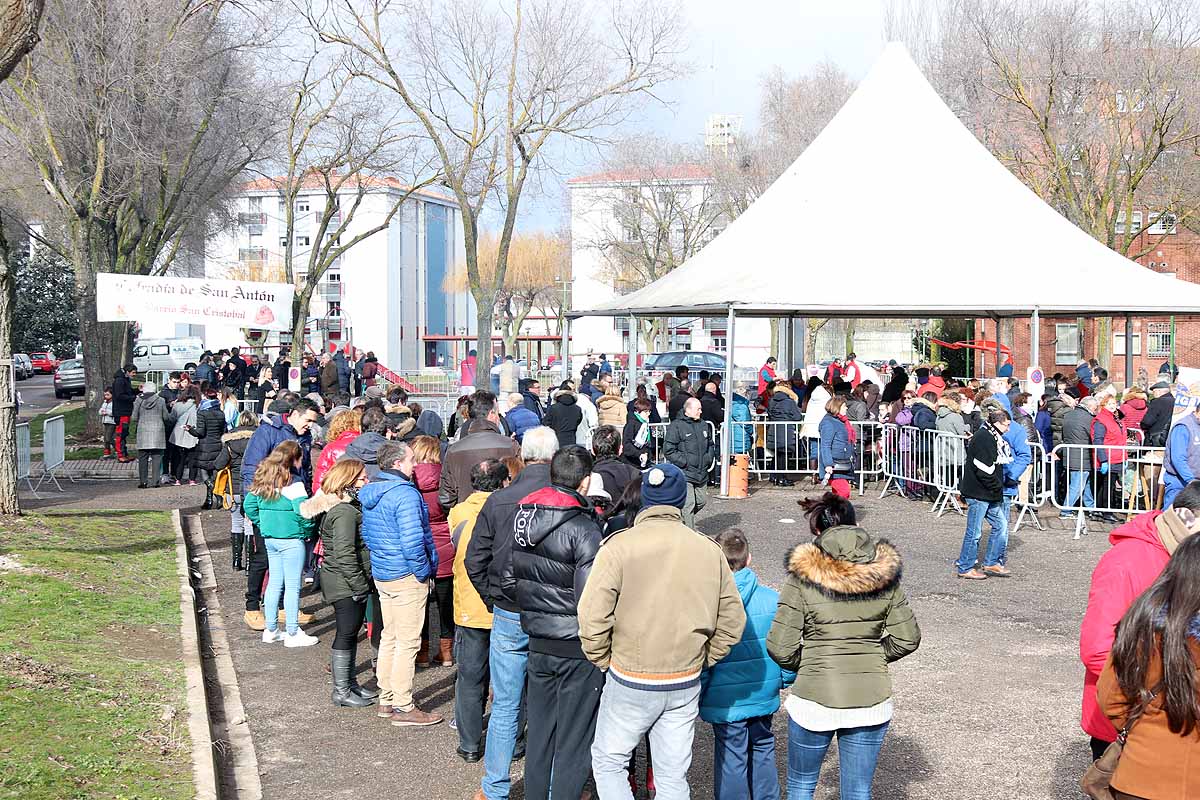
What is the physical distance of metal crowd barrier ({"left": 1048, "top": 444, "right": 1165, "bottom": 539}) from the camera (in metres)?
13.6

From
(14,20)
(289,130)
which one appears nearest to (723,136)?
(289,130)

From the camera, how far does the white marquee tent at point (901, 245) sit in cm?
1689

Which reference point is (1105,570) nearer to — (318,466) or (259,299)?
(318,466)

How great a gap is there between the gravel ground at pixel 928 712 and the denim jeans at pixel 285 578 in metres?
0.26

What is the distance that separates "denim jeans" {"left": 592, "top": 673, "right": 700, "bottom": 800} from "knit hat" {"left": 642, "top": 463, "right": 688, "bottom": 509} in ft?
3.73

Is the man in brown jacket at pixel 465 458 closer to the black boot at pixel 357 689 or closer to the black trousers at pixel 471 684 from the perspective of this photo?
the black boot at pixel 357 689

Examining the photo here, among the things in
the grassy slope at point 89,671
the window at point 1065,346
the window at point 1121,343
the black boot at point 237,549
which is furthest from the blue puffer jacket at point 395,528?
the window at point 1121,343

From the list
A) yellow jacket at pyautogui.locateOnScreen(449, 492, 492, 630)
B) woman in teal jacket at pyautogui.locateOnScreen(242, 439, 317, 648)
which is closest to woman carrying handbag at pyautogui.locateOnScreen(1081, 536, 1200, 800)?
yellow jacket at pyautogui.locateOnScreen(449, 492, 492, 630)

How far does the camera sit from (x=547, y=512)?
525 cm

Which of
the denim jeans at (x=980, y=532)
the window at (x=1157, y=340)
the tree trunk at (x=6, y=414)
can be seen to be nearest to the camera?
the denim jeans at (x=980, y=532)

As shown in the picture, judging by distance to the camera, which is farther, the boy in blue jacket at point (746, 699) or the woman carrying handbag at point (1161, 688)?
the boy in blue jacket at point (746, 699)

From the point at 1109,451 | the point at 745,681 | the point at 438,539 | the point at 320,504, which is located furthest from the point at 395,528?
the point at 1109,451

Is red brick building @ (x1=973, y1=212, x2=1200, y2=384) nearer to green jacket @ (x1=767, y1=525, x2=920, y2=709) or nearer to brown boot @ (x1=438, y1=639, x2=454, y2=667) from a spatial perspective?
brown boot @ (x1=438, y1=639, x2=454, y2=667)

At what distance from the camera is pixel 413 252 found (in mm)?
83500
